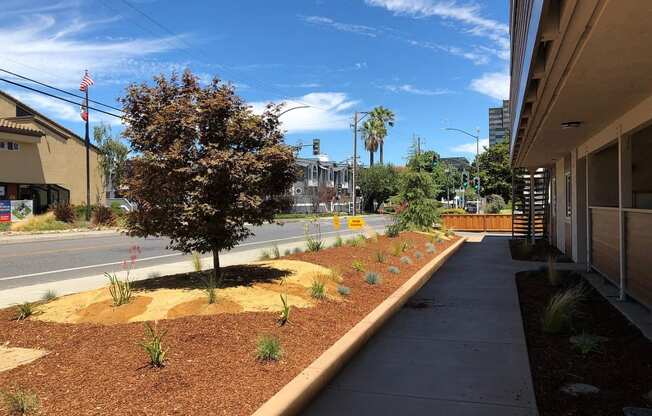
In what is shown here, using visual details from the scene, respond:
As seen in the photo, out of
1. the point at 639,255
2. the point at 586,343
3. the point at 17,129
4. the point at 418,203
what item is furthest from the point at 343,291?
the point at 17,129

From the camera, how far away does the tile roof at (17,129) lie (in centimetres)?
3234

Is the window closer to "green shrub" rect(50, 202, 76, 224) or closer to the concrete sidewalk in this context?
the concrete sidewalk

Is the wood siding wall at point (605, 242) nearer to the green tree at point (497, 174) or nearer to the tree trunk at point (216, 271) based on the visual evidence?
the tree trunk at point (216, 271)

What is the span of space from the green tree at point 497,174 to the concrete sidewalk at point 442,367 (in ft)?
173

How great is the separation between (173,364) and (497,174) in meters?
→ 59.3

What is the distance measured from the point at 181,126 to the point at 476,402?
4711mm

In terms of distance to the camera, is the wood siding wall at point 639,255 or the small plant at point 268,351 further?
the wood siding wall at point 639,255

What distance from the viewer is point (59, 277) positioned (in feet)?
39.3

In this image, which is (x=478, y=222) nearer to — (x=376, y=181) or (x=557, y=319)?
(x=557, y=319)

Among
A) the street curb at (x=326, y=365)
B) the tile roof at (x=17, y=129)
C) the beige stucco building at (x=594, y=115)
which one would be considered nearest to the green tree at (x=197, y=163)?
the street curb at (x=326, y=365)

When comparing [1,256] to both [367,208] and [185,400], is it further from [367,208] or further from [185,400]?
[367,208]

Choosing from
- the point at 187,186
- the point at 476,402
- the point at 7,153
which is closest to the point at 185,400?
the point at 476,402

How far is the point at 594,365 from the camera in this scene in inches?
196

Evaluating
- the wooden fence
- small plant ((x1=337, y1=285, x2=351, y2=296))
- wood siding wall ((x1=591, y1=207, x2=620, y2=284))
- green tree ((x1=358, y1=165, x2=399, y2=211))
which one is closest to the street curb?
small plant ((x1=337, y1=285, x2=351, y2=296))
